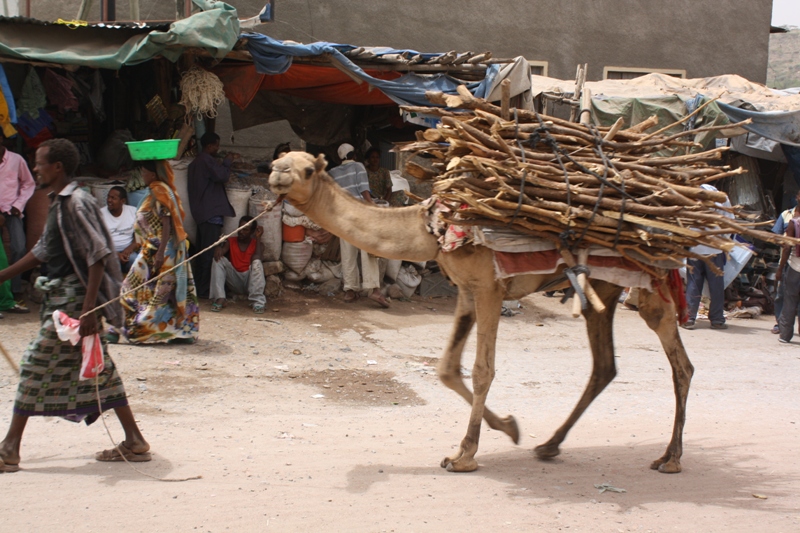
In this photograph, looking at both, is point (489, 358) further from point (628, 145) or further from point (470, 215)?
point (628, 145)

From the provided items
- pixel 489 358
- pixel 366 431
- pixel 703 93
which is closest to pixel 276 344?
pixel 366 431

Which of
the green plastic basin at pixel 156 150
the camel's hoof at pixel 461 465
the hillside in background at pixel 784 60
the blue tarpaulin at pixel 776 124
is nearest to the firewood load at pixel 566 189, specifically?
the camel's hoof at pixel 461 465

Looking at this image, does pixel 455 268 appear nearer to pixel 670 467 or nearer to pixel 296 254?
pixel 670 467

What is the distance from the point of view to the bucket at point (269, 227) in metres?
10.8

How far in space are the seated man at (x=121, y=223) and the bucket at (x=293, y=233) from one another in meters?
2.14

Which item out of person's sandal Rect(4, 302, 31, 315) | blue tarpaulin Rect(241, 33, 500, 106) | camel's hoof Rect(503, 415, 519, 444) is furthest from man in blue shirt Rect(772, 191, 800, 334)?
person's sandal Rect(4, 302, 31, 315)

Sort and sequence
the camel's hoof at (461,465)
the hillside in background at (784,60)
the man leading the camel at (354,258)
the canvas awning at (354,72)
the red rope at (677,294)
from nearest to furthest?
the camel's hoof at (461,465)
the red rope at (677,294)
the canvas awning at (354,72)
the man leading the camel at (354,258)
the hillside in background at (784,60)

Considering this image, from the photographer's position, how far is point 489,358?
5277 mm

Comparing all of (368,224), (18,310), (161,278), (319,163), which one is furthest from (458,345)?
(18,310)

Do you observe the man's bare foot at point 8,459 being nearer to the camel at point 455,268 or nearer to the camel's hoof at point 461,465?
the camel at point 455,268

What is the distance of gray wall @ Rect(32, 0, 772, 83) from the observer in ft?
50.5

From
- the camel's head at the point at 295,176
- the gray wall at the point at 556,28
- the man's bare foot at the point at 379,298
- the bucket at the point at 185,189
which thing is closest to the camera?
the camel's head at the point at 295,176

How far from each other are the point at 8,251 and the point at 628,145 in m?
7.31

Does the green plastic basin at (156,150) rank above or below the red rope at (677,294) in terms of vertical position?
above
